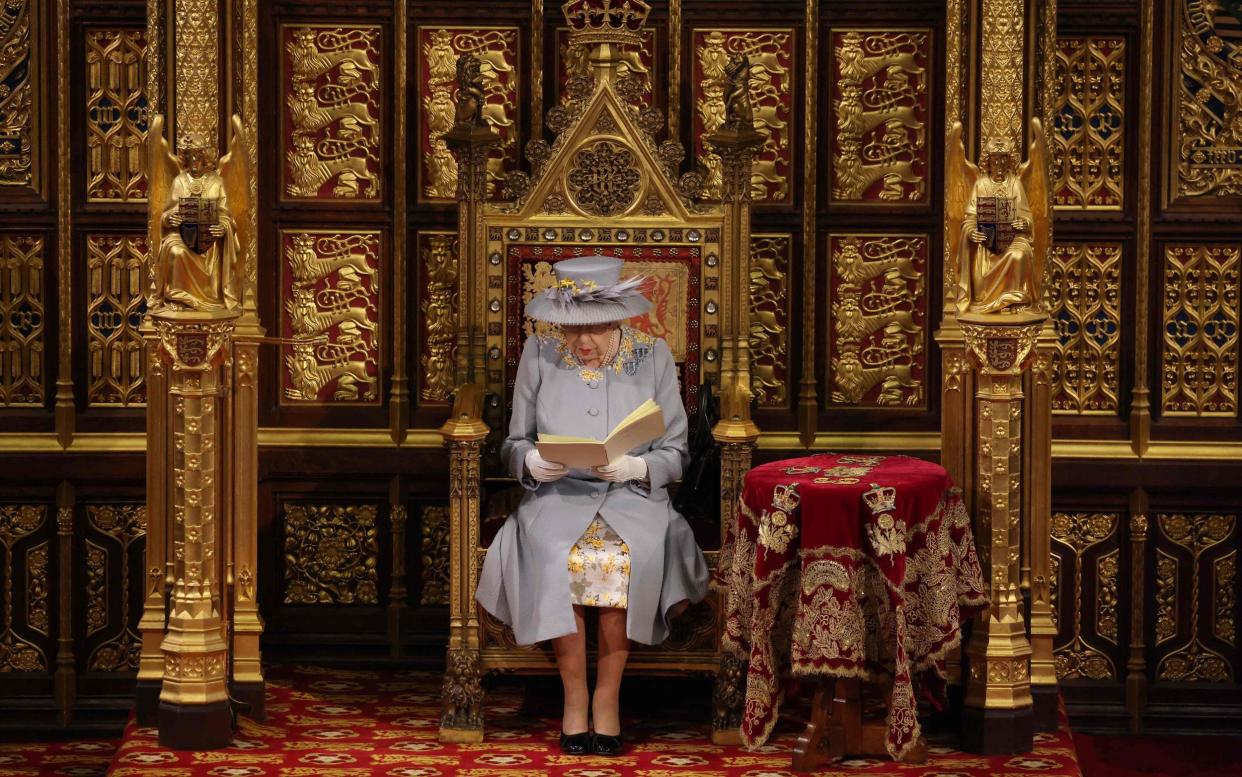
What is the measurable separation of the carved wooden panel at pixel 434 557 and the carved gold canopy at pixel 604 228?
818 millimetres

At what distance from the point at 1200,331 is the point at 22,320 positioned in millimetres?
4488

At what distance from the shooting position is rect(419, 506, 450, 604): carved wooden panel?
7.69 metres

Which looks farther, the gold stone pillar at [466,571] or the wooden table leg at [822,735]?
the gold stone pillar at [466,571]

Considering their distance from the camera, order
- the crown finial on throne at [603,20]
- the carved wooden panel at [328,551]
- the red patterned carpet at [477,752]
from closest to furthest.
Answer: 1. the red patterned carpet at [477,752]
2. the crown finial on throne at [603,20]
3. the carved wooden panel at [328,551]

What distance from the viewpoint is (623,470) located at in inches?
255

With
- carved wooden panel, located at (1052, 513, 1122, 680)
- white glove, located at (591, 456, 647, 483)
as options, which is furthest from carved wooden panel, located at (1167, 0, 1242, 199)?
white glove, located at (591, 456, 647, 483)

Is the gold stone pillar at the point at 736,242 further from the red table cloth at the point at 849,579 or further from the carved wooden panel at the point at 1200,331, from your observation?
the carved wooden panel at the point at 1200,331

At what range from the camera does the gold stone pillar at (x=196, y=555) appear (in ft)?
20.7

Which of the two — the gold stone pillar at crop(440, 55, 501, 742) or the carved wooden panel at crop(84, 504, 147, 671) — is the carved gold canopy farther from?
the carved wooden panel at crop(84, 504, 147, 671)

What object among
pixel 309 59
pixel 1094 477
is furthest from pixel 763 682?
pixel 309 59

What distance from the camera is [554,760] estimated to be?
6.24m

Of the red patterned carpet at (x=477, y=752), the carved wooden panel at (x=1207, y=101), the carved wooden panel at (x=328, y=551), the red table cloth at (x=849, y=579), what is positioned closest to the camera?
the red table cloth at (x=849, y=579)

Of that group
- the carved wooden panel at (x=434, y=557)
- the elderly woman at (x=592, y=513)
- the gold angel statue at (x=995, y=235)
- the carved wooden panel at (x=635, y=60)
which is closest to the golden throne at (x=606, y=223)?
the elderly woman at (x=592, y=513)

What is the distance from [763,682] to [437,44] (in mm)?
2865
